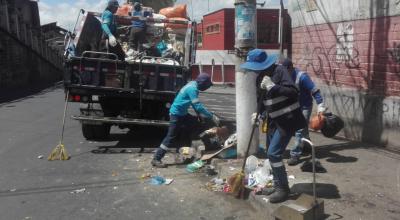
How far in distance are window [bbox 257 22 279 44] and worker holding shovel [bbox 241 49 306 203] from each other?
21.5 m

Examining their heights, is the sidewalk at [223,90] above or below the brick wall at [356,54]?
below

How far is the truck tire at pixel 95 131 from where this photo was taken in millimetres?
9570

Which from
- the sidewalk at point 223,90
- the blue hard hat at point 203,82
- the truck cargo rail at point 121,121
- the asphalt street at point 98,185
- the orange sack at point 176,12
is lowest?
the sidewalk at point 223,90

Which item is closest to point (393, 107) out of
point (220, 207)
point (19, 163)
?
point (220, 207)

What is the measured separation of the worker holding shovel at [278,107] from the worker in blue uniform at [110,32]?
457 cm

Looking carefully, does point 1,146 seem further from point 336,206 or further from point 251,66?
point 336,206

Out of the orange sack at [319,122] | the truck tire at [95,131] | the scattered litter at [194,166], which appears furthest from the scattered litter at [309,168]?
the truck tire at [95,131]

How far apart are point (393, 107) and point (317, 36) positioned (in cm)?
277

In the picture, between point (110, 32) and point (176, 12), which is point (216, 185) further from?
point (176, 12)

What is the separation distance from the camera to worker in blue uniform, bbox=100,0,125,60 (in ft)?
31.0

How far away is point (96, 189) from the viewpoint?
6453 mm

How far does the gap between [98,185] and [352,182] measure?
3274 millimetres

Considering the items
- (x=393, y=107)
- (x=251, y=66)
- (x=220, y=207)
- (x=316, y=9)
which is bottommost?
(x=220, y=207)

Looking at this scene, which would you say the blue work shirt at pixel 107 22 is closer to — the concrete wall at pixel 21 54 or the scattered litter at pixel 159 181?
the scattered litter at pixel 159 181
